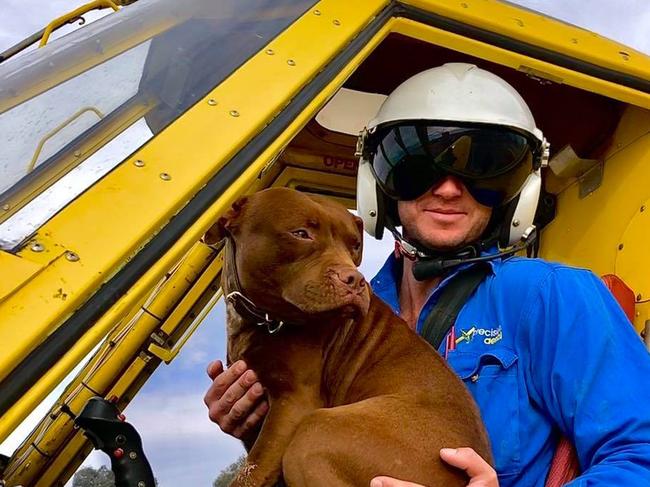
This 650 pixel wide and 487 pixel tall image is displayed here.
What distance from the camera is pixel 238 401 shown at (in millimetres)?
2295

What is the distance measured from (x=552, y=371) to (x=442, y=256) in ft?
2.09

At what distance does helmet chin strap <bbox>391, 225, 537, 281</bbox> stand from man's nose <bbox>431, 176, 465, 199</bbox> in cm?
18

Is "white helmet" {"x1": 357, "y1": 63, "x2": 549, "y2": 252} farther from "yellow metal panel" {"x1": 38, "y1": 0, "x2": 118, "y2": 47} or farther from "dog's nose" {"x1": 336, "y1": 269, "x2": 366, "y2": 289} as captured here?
"yellow metal panel" {"x1": 38, "y1": 0, "x2": 118, "y2": 47}

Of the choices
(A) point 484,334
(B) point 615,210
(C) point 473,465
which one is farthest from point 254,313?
(B) point 615,210

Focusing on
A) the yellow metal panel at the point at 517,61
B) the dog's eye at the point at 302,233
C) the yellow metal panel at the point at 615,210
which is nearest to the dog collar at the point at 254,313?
the dog's eye at the point at 302,233

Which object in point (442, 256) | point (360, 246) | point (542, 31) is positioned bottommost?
point (360, 246)

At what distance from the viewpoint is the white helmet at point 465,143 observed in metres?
2.49

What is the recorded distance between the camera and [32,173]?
4.77 feet

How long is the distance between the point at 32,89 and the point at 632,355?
1613 millimetres

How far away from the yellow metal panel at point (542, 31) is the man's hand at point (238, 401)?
4.16ft

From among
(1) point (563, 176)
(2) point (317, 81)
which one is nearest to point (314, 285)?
(2) point (317, 81)

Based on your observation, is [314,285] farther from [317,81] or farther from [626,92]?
[626,92]

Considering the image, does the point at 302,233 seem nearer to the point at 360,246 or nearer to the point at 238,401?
the point at 360,246

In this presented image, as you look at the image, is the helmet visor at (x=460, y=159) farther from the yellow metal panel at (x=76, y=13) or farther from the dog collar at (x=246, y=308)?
the yellow metal panel at (x=76, y=13)
